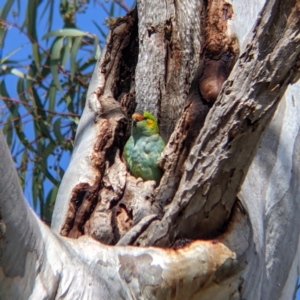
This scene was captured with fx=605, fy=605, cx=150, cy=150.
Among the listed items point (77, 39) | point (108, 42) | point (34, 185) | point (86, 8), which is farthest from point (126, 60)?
point (34, 185)

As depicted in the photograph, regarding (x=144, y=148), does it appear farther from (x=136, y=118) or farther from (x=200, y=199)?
(x=200, y=199)

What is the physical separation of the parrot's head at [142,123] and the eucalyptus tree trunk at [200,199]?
0.08 m

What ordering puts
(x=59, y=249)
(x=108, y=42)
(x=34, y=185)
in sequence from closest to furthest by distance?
(x=59, y=249) → (x=108, y=42) → (x=34, y=185)

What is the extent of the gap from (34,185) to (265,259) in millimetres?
2140

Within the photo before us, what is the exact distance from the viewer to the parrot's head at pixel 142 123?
7.34ft

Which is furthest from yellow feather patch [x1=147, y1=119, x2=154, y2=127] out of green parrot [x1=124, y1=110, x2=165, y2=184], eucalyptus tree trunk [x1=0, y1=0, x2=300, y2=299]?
eucalyptus tree trunk [x1=0, y1=0, x2=300, y2=299]

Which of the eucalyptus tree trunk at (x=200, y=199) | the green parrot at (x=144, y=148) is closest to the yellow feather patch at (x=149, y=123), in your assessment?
the green parrot at (x=144, y=148)

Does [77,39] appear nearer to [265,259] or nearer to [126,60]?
[126,60]

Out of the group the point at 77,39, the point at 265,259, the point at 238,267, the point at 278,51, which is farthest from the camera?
the point at 77,39

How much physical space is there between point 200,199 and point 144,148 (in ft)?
2.56

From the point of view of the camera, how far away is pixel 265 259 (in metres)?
1.66

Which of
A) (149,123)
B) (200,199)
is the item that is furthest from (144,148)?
(200,199)

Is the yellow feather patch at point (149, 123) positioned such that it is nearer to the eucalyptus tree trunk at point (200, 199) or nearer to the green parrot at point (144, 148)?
the green parrot at point (144, 148)

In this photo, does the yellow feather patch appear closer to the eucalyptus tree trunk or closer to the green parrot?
the green parrot
